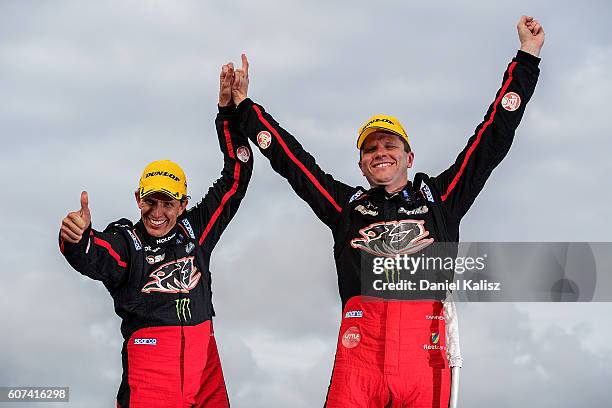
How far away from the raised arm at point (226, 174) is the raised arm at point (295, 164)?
35 centimetres

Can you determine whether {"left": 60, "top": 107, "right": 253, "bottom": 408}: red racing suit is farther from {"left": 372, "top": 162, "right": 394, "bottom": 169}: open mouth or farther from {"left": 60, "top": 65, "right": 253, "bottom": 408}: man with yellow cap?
{"left": 372, "top": 162, "right": 394, "bottom": 169}: open mouth

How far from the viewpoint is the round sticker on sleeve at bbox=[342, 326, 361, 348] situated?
7.36 meters

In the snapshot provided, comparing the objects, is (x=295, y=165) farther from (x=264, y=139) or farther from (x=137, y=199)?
(x=137, y=199)

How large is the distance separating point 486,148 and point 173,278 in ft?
11.8

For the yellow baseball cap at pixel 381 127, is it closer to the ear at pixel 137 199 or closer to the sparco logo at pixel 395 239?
the sparco logo at pixel 395 239

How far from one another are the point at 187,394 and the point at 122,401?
0.70 m

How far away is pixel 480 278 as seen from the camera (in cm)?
875

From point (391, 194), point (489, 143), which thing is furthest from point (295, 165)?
point (489, 143)

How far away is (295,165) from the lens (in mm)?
8461

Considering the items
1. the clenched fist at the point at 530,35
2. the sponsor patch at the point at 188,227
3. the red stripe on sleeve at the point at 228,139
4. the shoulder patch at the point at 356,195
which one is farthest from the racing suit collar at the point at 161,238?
the clenched fist at the point at 530,35

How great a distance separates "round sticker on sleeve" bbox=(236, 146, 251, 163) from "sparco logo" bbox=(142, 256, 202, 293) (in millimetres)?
1503

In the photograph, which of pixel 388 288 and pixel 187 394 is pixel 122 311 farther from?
pixel 388 288

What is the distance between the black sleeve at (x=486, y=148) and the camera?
7914mm

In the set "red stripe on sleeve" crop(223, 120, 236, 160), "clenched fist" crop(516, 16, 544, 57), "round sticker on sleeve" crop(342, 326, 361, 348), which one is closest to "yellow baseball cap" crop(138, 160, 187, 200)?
"red stripe on sleeve" crop(223, 120, 236, 160)
